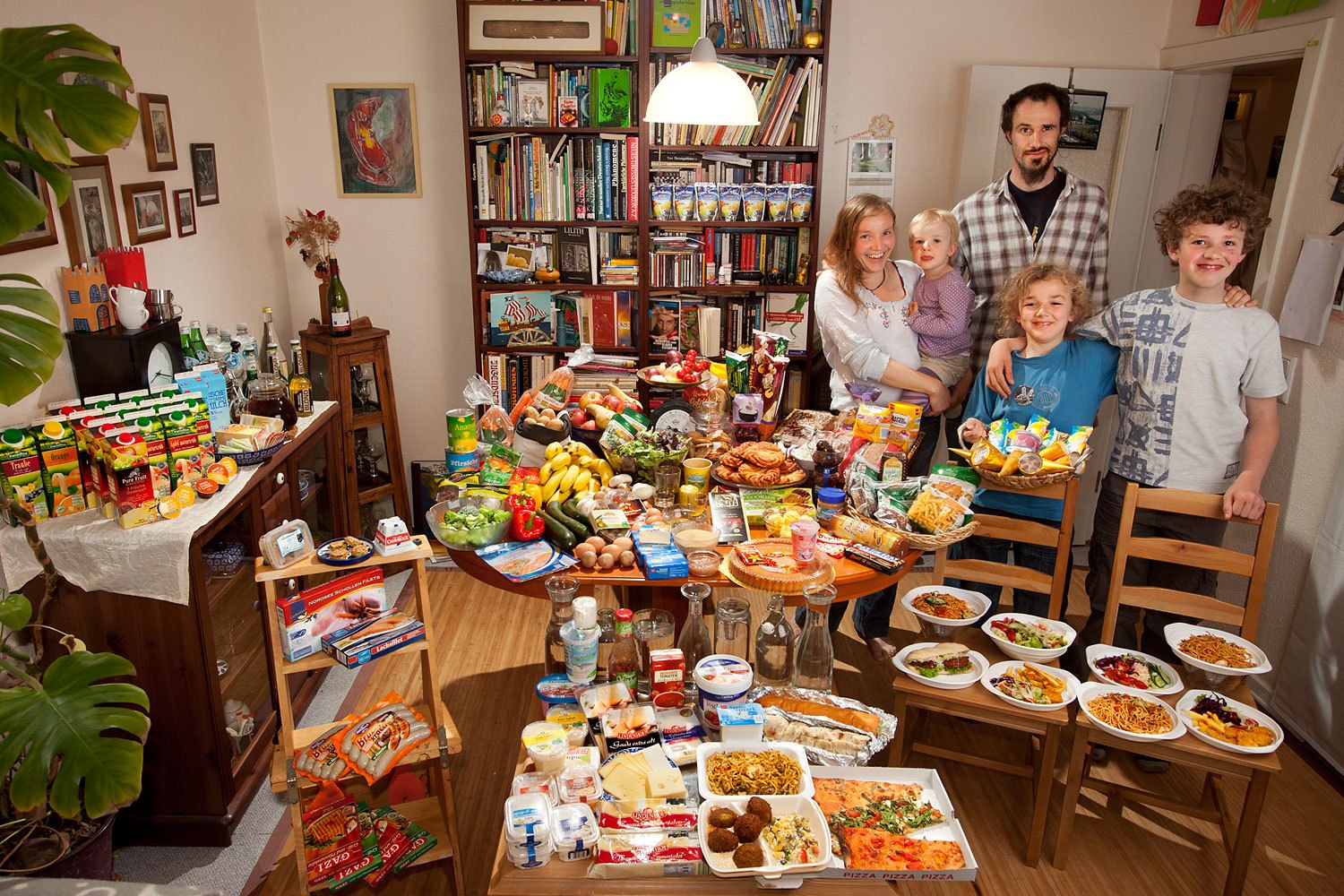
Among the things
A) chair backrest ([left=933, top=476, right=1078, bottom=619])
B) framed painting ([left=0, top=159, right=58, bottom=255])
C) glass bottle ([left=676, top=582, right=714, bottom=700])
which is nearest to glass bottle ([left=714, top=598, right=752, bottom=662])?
glass bottle ([left=676, top=582, right=714, bottom=700])

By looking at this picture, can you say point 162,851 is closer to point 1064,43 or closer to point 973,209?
point 973,209

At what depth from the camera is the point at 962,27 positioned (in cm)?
421

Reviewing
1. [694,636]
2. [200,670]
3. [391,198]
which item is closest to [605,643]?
[694,636]

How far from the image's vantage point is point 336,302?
390 cm

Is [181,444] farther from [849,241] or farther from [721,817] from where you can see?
[849,241]

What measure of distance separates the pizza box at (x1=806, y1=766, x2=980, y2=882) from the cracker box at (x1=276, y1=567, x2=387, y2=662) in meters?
1.16

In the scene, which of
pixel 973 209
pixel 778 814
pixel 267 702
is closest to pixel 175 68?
pixel 267 702

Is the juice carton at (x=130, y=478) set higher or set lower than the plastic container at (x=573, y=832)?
higher

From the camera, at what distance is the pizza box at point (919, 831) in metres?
1.70

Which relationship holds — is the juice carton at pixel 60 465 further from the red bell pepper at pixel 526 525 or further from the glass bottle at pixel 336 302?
the glass bottle at pixel 336 302

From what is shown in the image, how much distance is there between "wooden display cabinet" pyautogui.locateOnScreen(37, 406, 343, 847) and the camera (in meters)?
2.42

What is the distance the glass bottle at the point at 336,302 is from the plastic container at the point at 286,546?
1935mm

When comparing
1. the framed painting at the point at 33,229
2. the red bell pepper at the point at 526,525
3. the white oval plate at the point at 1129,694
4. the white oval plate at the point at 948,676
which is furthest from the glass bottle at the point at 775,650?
the framed painting at the point at 33,229

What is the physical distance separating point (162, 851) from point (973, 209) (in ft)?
11.8
